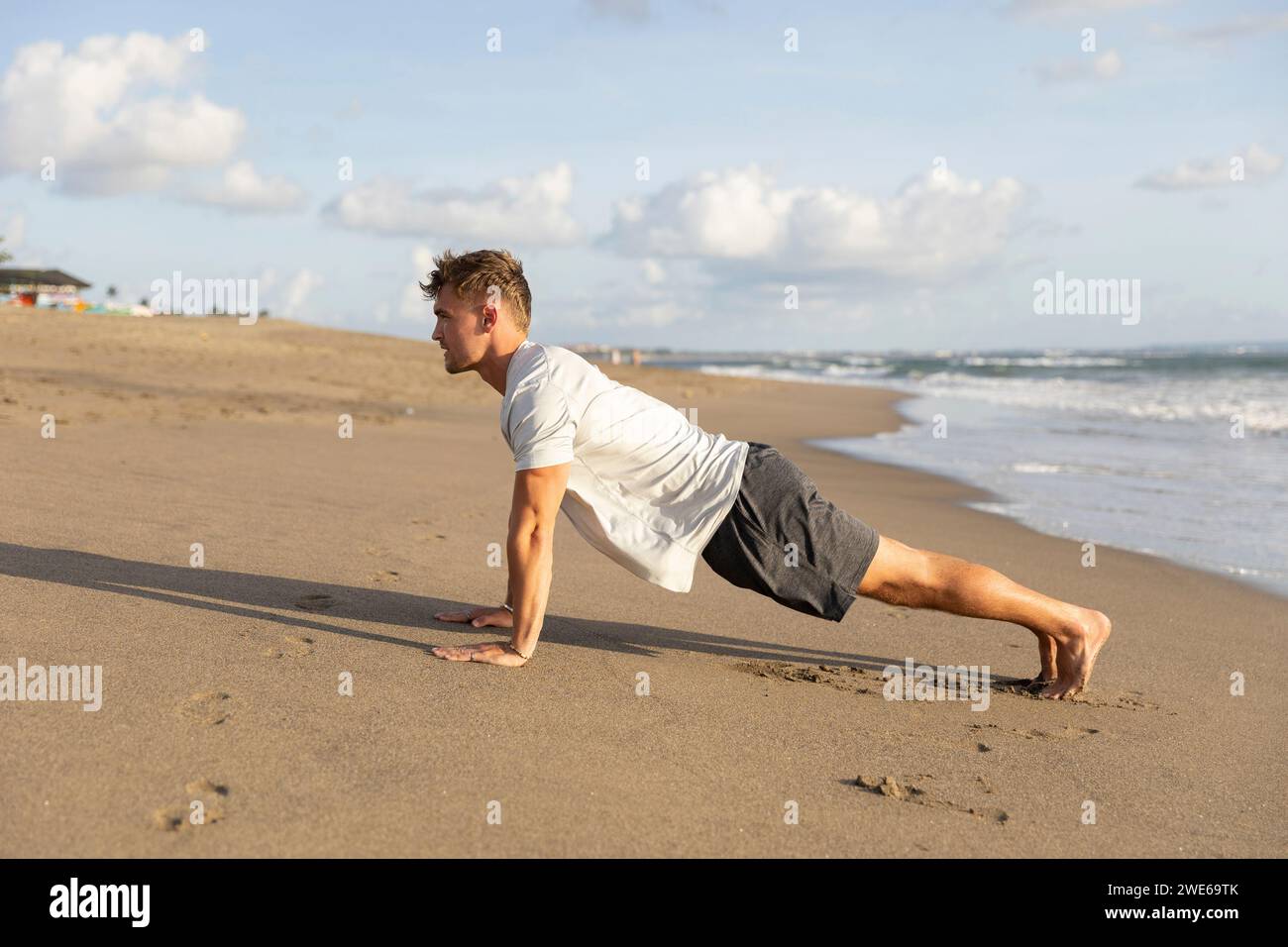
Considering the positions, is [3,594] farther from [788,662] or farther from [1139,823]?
[1139,823]

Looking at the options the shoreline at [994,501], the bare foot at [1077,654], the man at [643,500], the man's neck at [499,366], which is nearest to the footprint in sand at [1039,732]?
the bare foot at [1077,654]

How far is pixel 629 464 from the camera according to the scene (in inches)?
138

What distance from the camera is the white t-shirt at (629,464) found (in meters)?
3.41

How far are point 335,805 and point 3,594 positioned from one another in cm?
221

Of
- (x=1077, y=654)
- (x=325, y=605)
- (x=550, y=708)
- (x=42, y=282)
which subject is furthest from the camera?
(x=42, y=282)

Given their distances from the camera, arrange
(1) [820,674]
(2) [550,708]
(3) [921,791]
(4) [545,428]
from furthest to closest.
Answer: (1) [820,674] < (4) [545,428] < (2) [550,708] < (3) [921,791]

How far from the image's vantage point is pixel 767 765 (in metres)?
2.95

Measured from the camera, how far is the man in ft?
11.2

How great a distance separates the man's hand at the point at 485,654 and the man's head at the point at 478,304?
3.22 ft

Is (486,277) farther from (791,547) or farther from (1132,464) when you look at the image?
(1132,464)

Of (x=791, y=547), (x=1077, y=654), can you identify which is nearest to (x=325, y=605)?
(x=791, y=547)

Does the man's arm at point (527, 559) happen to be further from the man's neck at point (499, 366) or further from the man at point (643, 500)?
the man's neck at point (499, 366)

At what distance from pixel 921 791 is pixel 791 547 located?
922 mm

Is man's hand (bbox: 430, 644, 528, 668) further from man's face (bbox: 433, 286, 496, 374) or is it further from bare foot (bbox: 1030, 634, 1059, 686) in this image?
bare foot (bbox: 1030, 634, 1059, 686)
